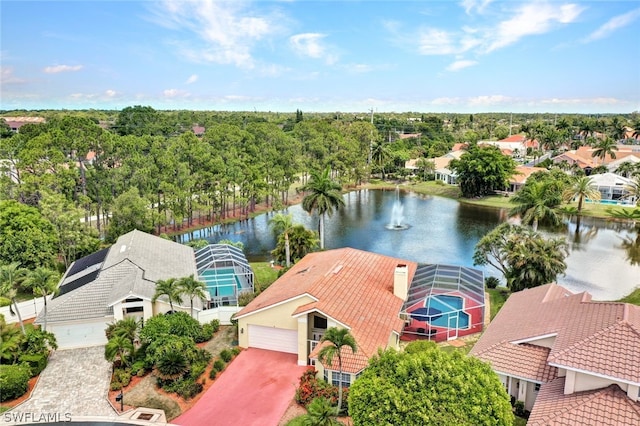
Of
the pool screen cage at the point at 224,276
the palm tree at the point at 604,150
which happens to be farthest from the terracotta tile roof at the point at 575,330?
the palm tree at the point at 604,150

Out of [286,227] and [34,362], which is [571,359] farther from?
[286,227]

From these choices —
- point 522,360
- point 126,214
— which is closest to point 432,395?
point 522,360

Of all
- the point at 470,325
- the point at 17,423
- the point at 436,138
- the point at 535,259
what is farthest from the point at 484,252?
the point at 436,138

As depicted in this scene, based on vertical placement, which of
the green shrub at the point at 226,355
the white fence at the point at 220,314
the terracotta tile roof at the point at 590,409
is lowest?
the green shrub at the point at 226,355

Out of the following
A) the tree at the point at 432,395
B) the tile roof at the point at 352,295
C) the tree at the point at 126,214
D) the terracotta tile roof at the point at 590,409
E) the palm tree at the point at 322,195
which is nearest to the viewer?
the tree at the point at 432,395

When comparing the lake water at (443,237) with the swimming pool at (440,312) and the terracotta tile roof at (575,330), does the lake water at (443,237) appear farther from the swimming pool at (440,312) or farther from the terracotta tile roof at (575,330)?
the swimming pool at (440,312)

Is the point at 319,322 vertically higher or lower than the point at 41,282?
lower

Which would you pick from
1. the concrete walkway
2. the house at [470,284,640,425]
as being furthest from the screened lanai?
the concrete walkway
